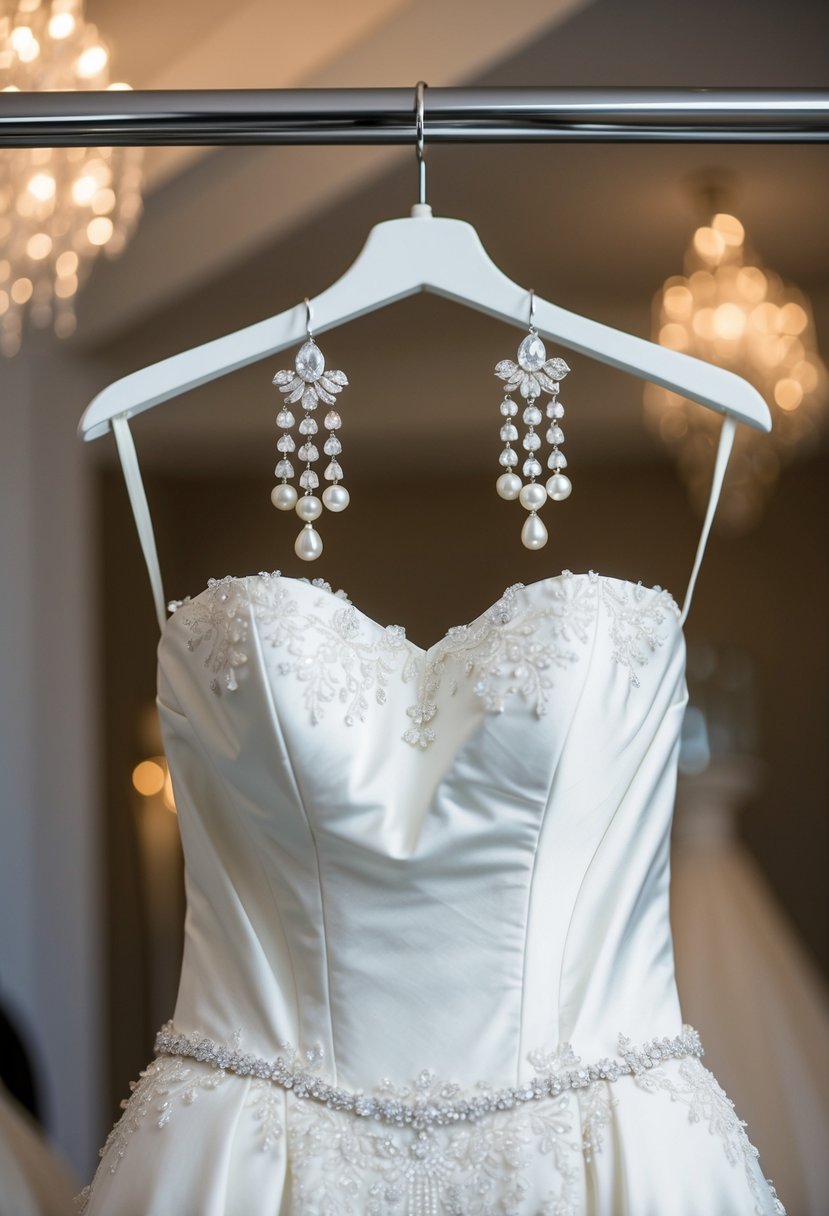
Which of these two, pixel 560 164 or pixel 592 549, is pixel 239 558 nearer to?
pixel 592 549

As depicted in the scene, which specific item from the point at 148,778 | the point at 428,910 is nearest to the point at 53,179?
the point at 428,910

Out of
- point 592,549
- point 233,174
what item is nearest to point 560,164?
point 233,174

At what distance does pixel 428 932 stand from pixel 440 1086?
0.44ft

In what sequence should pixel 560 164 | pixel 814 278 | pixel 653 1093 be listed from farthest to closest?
pixel 814 278 < pixel 560 164 < pixel 653 1093

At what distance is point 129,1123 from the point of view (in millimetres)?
1191

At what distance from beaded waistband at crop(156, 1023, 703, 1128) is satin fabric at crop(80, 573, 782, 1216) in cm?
1

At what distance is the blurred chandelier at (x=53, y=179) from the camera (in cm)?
220

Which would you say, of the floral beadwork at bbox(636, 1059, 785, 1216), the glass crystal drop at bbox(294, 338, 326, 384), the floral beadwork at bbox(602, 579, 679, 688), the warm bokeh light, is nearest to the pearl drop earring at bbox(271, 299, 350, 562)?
the glass crystal drop at bbox(294, 338, 326, 384)

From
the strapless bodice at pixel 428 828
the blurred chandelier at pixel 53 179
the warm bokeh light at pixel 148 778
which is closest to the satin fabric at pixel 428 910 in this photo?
the strapless bodice at pixel 428 828

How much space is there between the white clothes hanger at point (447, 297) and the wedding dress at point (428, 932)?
0.16 meters

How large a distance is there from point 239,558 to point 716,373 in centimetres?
358

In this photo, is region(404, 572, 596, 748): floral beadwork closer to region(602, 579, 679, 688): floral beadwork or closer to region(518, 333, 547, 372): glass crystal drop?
region(602, 579, 679, 688): floral beadwork

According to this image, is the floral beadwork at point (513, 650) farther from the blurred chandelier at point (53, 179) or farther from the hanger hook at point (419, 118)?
the blurred chandelier at point (53, 179)

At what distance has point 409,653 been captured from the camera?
4.29 feet
